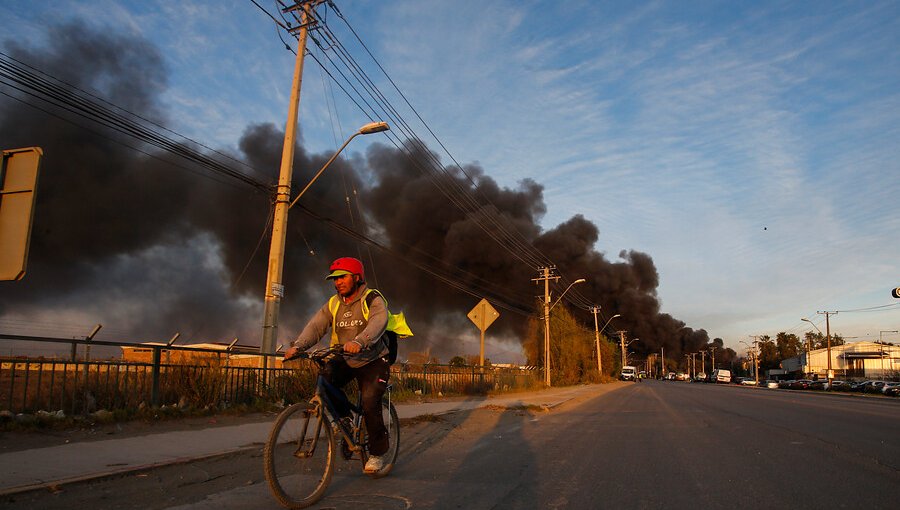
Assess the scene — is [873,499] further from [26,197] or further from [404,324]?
[26,197]

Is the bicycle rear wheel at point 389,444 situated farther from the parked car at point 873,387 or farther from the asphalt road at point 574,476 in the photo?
the parked car at point 873,387

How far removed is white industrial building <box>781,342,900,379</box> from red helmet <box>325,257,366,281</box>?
78465 millimetres

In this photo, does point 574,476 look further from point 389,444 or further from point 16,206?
point 16,206

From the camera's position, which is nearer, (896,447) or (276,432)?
(276,432)

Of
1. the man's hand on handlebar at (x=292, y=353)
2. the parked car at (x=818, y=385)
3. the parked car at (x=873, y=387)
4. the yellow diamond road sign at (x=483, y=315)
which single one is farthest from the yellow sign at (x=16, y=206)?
the parked car at (x=818, y=385)

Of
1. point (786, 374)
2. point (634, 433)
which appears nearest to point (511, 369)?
point (634, 433)

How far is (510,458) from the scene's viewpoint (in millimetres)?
6070

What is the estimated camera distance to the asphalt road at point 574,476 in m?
4.09

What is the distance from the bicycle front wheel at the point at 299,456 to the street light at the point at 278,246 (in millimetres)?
9678

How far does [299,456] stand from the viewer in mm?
3850

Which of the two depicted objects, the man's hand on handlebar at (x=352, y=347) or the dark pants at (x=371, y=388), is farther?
the dark pants at (x=371, y=388)

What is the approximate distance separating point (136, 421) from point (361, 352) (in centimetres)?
486

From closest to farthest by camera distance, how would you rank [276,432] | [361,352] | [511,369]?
[276,432]
[361,352]
[511,369]

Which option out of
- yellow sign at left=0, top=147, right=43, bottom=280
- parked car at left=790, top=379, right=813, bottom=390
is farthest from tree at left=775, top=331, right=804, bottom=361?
yellow sign at left=0, top=147, right=43, bottom=280
